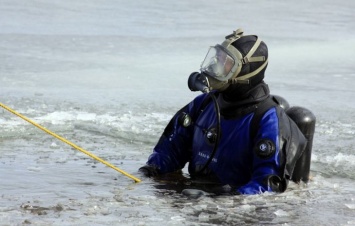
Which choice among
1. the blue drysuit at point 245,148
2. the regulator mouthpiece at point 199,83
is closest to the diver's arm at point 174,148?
the blue drysuit at point 245,148

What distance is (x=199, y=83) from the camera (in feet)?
15.6

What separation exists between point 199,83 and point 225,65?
17 cm

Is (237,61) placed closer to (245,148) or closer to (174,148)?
(245,148)

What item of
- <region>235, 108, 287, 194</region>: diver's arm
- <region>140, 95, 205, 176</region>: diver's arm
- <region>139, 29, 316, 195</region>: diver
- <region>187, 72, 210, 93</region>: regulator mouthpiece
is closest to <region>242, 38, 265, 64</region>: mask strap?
<region>139, 29, 316, 195</region>: diver

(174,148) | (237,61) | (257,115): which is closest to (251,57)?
(237,61)

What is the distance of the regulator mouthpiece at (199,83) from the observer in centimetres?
471

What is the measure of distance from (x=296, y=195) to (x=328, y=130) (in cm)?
228

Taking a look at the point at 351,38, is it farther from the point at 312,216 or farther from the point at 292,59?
the point at 312,216

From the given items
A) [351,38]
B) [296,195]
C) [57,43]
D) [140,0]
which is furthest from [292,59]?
[296,195]

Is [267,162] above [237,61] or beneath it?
beneath

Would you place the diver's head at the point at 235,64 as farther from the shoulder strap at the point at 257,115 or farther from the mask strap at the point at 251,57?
the shoulder strap at the point at 257,115

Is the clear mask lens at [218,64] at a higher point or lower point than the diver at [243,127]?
higher

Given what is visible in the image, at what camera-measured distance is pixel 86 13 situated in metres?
13.6

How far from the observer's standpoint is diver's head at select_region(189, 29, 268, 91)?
473 centimetres
